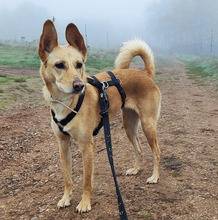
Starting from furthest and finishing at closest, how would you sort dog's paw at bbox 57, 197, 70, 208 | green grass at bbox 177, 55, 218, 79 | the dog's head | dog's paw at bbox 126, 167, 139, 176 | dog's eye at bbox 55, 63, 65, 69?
1. green grass at bbox 177, 55, 218, 79
2. dog's paw at bbox 126, 167, 139, 176
3. dog's paw at bbox 57, 197, 70, 208
4. dog's eye at bbox 55, 63, 65, 69
5. the dog's head

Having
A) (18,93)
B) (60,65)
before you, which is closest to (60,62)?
(60,65)

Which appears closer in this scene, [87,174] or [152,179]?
[87,174]

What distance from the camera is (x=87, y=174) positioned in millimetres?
3367

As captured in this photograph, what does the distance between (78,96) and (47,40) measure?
2.53ft

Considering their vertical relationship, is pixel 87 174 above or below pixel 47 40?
below

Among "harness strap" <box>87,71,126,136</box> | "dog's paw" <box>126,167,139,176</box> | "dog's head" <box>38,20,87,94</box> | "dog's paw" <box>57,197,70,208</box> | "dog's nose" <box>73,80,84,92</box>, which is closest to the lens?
"dog's nose" <box>73,80,84,92</box>

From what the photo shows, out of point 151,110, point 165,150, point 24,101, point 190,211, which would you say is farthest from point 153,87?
point 24,101

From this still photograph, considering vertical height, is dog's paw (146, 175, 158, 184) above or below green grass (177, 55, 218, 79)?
above

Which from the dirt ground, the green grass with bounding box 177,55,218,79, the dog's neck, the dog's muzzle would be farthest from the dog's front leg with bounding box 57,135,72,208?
the green grass with bounding box 177,55,218,79

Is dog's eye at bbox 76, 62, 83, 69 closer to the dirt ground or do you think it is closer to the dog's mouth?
the dog's mouth

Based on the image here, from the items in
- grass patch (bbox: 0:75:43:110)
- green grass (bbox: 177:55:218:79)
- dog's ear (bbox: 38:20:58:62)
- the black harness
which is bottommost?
green grass (bbox: 177:55:218:79)

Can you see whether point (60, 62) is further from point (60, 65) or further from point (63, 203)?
point (63, 203)

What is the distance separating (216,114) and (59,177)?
18.8 ft

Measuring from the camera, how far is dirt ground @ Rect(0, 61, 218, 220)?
129 inches
